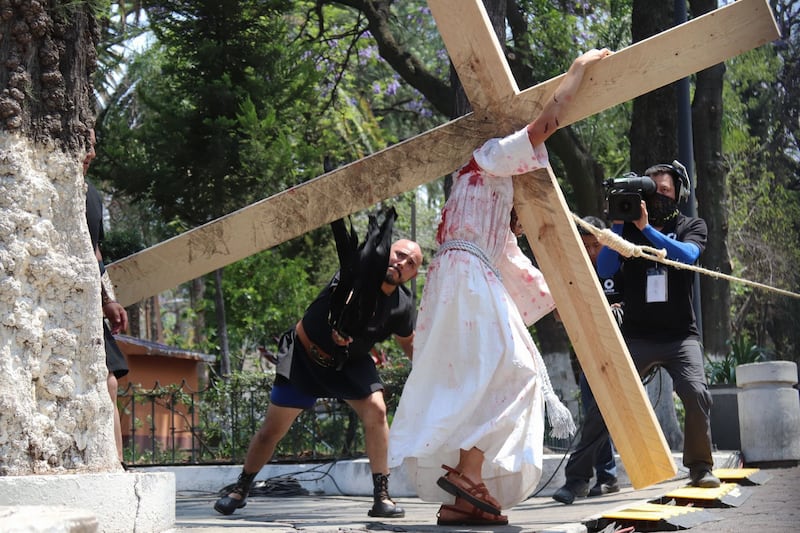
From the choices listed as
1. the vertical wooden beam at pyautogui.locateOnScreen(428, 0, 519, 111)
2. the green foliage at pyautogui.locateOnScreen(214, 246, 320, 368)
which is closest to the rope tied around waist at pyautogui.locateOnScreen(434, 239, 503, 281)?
the vertical wooden beam at pyautogui.locateOnScreen(428, 0, 519, 111)

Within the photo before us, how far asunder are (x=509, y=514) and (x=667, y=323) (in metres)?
1.61

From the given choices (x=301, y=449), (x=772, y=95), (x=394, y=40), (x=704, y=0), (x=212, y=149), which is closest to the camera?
(x=301, y=449)

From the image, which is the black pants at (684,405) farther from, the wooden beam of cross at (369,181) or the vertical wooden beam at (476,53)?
the vertical wooden beam at (476,53)

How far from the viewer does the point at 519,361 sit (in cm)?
515

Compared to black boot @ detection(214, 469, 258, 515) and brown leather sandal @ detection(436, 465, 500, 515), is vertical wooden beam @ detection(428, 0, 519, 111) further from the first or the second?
black boot @ detection(214, 469, 258, 515)

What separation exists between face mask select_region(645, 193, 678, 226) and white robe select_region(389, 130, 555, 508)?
1.86 m

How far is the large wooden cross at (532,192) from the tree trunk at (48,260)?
3.90 feet

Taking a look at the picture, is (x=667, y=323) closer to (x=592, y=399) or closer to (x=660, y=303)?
(x=660, y=303)

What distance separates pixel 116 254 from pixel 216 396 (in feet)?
19.6

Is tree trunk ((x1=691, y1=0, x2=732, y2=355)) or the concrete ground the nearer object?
the concrete ground

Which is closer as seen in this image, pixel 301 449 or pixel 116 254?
pixel 301 449

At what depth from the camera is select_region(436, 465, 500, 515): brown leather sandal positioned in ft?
16.5

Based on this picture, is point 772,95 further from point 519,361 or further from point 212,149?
point 519,361

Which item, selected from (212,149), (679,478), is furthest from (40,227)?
(212,149)
